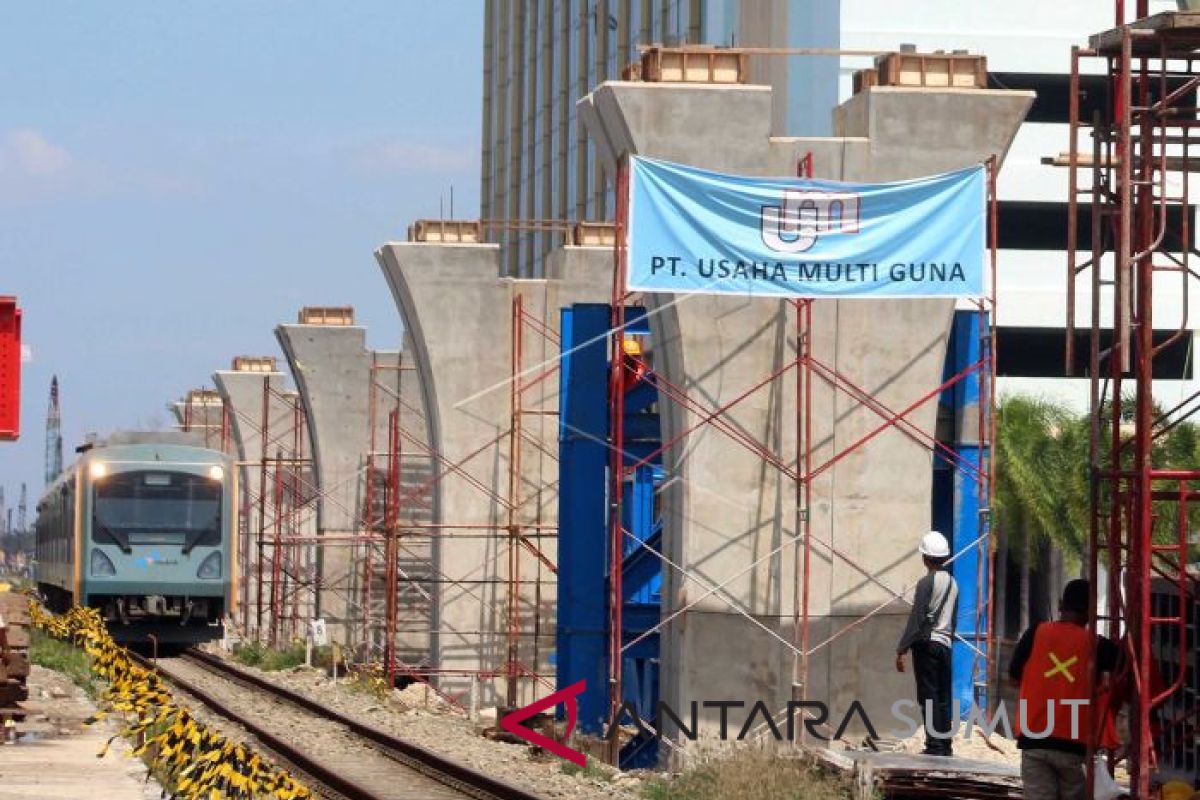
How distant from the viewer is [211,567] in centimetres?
3878

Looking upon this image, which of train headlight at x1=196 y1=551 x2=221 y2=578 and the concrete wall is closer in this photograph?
train headlight at x1=196 y1=551 x2=221 y2=578

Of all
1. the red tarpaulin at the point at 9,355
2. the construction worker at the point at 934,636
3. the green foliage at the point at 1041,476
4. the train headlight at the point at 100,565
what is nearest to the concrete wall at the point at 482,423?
the train headlight at the point at 100,565

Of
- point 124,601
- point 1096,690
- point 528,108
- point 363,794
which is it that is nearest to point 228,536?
point 124,601

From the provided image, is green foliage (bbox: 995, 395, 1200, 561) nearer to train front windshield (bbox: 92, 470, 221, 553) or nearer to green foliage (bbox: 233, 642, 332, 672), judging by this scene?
green foliage (bbox: 233, 642, 332, 672)

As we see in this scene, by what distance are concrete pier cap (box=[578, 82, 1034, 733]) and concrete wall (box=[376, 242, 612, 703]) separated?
14657 millimetres

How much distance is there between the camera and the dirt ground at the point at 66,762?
17.2 meters

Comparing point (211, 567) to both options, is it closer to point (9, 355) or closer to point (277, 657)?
point (277, 657)

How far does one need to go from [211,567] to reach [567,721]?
12.7m

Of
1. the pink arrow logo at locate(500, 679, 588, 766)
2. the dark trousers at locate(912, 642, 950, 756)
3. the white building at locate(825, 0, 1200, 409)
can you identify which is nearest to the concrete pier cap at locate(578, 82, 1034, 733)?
the pink arrow logo at locate(500, 679, 588, 766)

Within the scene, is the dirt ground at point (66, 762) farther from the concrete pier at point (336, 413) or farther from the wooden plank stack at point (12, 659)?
the concrete pier at point (336, 413)

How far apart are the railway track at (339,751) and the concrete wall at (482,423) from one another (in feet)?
14.1

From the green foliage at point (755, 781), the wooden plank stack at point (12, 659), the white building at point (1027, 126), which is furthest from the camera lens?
the white building at point (1027, 126)

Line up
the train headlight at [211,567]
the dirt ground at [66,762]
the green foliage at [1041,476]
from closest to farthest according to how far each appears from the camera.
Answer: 1. the dirt ground at [66,762]
2. the train headlight at [211,567]
3. the green foliage at [1041,476]

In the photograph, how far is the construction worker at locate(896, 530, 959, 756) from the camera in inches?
Answer: 708
